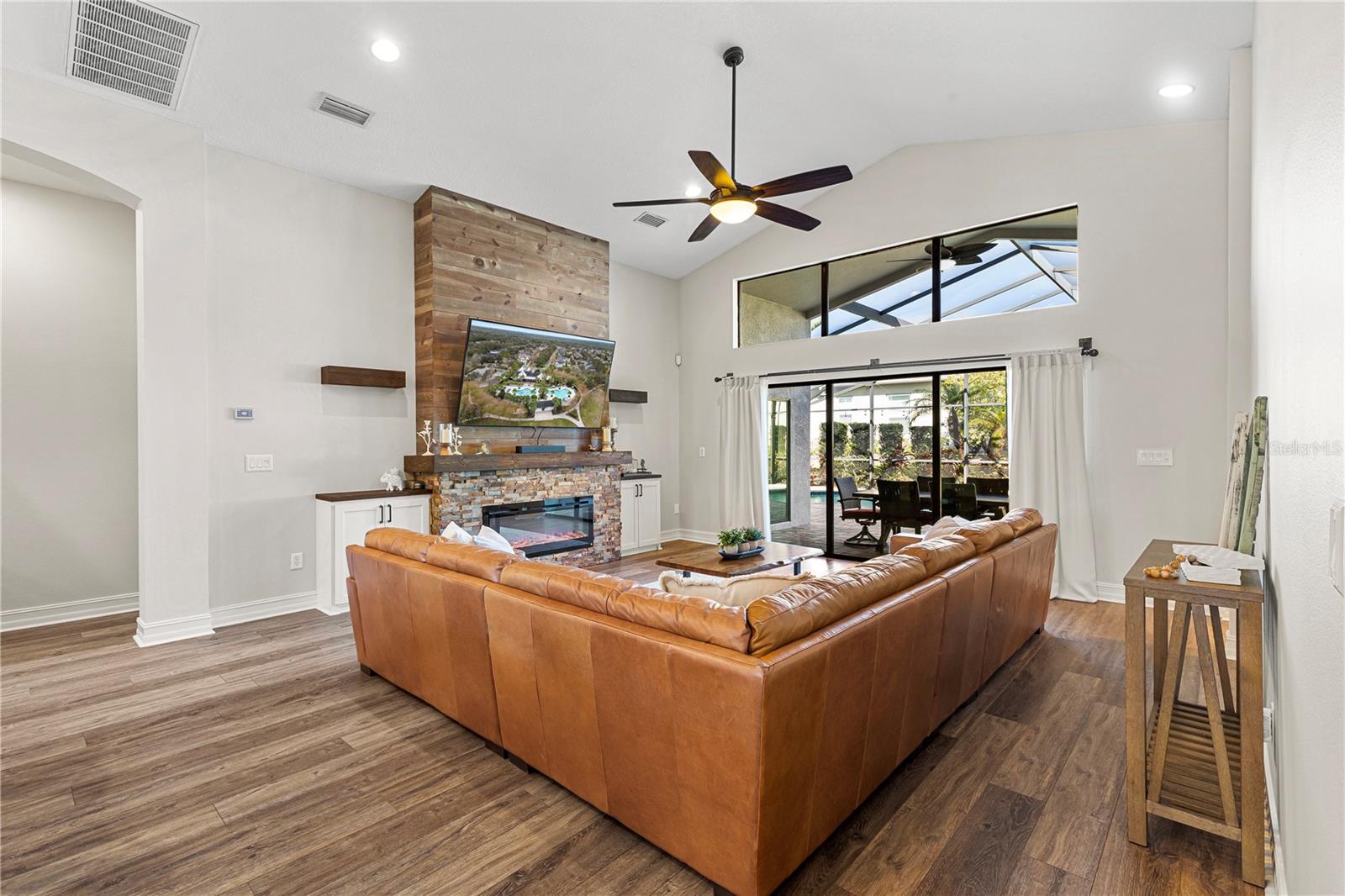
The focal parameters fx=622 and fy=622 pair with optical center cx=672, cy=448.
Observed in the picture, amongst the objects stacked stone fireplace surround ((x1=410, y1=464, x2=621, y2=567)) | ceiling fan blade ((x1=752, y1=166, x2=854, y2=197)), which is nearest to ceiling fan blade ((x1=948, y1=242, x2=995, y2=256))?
ceiling fan blade ((x1=752, y1=166, x2=854, y2=197))

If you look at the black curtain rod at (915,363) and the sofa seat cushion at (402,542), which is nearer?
the sofa seat cushion at (402,542)

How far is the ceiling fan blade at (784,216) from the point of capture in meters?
3.96

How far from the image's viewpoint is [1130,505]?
16.2 feet

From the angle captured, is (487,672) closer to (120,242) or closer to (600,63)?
(600,63)

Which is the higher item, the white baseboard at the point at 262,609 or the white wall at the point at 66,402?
the white wall at the point at 66,402

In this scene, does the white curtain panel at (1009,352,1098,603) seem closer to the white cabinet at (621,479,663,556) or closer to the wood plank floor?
the wood plank floor

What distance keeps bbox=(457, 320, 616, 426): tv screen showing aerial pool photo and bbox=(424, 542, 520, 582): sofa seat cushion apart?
292cm

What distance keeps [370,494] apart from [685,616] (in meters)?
3.99

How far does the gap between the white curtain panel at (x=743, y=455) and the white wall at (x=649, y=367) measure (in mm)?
841

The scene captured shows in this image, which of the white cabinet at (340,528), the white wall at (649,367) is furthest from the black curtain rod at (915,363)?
the white cabinet at (340,528)

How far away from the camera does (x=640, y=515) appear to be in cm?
738

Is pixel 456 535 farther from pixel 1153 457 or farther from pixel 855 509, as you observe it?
pixel 1153 457

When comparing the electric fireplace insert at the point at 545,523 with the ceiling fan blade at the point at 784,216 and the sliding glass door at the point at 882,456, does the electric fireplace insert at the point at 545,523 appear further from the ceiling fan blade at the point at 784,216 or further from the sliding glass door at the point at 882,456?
the ceiling fan blade at the point at 784,216

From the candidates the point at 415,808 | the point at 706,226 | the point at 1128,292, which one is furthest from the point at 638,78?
the point at 415,808
